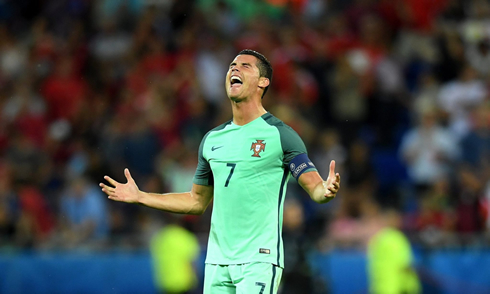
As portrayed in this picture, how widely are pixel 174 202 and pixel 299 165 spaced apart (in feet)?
3.36

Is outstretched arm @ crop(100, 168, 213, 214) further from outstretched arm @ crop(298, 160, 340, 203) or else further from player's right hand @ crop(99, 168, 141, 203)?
outstretched arm @ crop(298, 160, 340, 203)

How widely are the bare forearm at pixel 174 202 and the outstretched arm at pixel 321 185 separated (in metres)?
0.95

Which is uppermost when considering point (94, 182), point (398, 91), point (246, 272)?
point (398, 91)

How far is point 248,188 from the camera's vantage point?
18.1 ft

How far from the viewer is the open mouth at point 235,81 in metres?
5.80

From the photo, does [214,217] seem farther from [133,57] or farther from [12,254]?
[133,57]

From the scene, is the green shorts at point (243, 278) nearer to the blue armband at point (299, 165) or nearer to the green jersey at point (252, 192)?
the green jersey at point (252, 192)

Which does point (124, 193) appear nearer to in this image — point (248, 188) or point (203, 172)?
point (203, 172)

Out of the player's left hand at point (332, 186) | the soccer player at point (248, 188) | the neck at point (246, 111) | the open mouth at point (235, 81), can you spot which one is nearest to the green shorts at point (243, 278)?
the soccer player at point (248, 188)

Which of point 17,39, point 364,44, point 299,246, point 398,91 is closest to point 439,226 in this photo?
point 299,246

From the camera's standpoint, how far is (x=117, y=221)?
1209 centimetres

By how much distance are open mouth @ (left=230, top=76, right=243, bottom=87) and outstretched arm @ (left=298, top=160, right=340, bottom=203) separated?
0.86 m

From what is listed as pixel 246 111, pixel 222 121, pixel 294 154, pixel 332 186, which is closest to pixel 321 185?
pixel 332 186

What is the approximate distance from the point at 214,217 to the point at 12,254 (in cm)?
649
